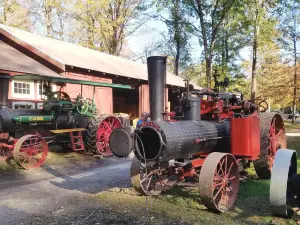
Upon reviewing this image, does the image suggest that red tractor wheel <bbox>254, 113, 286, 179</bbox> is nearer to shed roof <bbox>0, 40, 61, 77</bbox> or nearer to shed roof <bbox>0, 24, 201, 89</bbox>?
shed roof <bbox>0, 40, 61, 77</bbox>

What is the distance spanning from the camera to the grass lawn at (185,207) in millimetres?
4617

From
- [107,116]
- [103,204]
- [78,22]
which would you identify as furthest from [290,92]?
[103,204]

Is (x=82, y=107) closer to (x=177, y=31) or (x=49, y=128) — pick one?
(x=49, y=128)

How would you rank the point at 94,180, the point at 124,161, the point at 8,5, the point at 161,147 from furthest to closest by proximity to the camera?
1. the point at 8,5
2. the point at 124,161
3. the point at 94,180
4. the point at 161,147

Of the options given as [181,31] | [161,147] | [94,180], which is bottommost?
[94,180]

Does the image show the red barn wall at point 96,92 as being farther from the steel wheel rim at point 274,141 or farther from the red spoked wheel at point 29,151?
the steel wheel rim at point 274,141

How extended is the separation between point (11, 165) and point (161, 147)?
5739 mm

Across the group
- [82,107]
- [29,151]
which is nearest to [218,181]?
[29,151]

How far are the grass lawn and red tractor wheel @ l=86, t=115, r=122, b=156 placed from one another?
14.4 feet

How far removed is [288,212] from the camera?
4.64 meters

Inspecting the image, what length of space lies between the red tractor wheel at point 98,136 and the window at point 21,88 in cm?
366

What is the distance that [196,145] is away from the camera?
535cm

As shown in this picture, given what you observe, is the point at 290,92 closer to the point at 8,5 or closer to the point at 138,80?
the point at 138,80

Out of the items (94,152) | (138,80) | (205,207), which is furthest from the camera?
(138,80)
